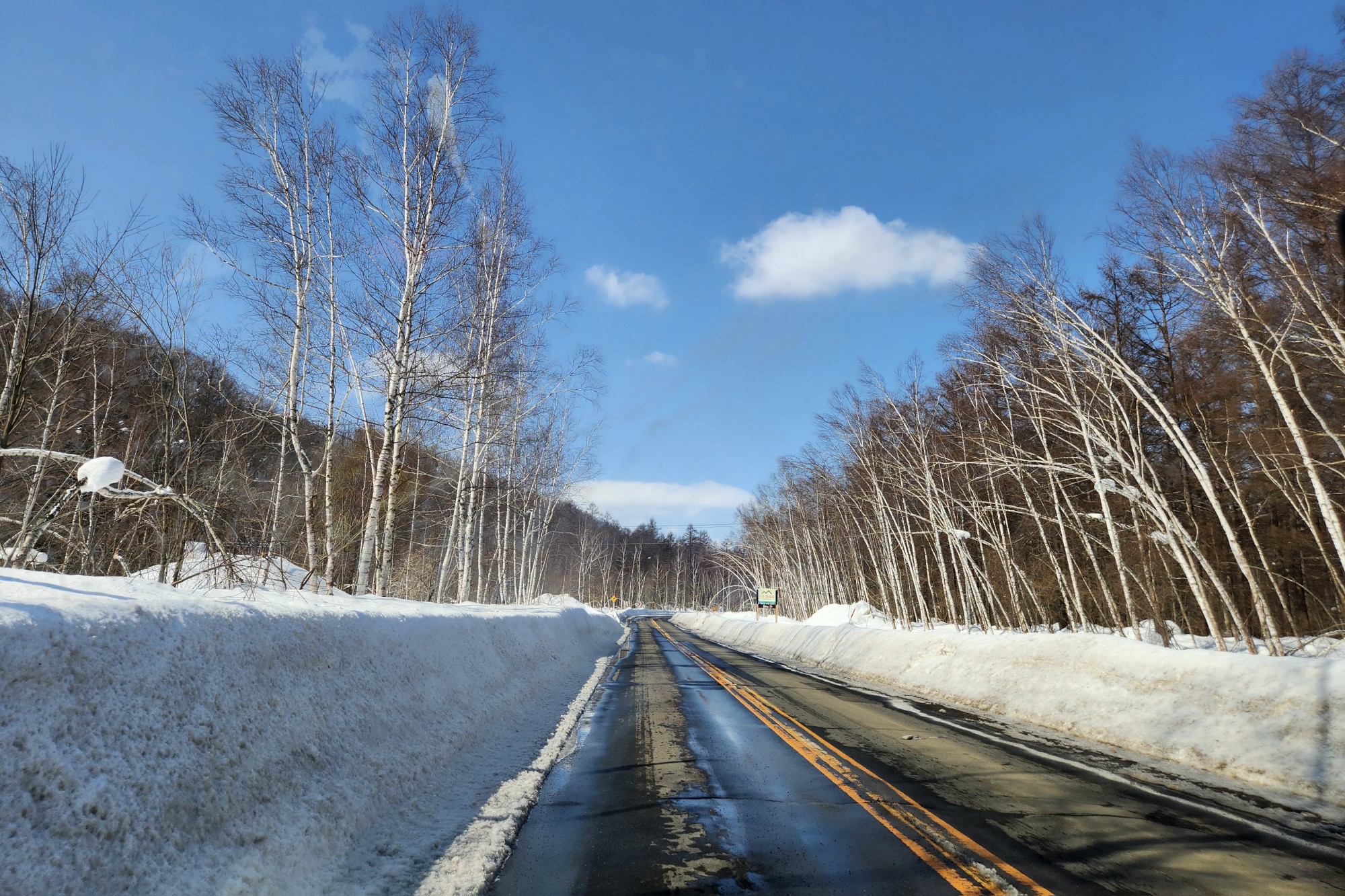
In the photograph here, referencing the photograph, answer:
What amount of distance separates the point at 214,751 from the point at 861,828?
14.1 ft

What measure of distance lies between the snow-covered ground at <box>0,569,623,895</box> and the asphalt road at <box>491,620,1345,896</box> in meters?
0.81

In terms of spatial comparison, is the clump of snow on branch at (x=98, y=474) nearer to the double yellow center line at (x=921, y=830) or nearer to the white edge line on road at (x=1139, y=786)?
the double yellow center line at (x=921, y=830)

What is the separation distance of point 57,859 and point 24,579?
6.56 feet

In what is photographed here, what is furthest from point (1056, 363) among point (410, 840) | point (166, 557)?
point (166, 557)

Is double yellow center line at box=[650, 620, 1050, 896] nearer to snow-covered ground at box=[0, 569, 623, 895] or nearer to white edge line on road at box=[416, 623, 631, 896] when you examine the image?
white edge line on road at box=[416, 623, 631, 896]

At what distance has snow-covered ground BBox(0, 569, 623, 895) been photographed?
2.66m

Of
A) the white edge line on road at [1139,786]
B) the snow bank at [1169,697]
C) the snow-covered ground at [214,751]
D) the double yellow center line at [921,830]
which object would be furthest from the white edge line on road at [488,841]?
the snow bank at [1169,697]

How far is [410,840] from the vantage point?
14.6 ft

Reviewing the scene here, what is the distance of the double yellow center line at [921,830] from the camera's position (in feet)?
12.5

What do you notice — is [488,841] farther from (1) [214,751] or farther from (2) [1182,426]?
(2) [1182,426]

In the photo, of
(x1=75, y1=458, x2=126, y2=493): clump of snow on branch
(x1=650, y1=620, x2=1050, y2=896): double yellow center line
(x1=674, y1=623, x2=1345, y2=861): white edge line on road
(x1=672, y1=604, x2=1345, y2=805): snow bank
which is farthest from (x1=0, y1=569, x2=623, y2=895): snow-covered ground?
(x1=672, y1=604, x2=1345, y2=805): snow bank

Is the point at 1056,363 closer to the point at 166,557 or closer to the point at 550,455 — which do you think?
the point at 166,557

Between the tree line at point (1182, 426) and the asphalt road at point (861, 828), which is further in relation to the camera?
the tree line at point (1182, 426)

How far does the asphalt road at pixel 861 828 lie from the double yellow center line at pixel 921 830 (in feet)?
0.06
